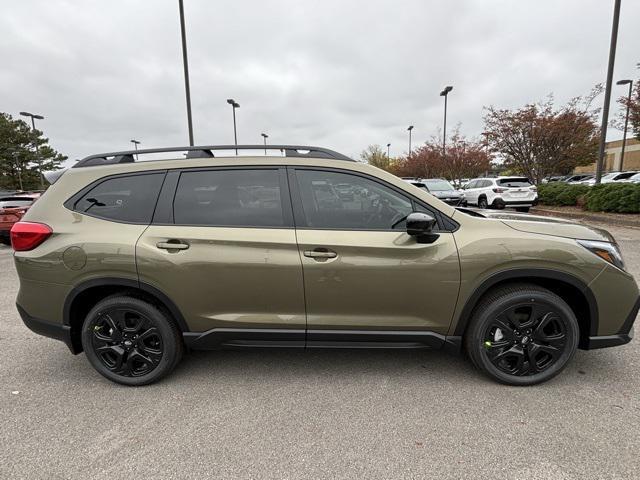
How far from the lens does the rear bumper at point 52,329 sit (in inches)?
107

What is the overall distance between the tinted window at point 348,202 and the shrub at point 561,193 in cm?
1442

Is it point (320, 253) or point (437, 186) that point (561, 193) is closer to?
point (437, 186)

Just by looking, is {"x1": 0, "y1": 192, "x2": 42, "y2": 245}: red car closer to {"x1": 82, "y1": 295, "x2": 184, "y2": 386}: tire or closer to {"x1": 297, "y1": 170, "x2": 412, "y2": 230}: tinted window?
{"x1": 82, "y1": 295, "x2": 184, "y2": 386}: tire

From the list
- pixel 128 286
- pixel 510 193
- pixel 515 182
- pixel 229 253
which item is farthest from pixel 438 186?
pixel 128 286

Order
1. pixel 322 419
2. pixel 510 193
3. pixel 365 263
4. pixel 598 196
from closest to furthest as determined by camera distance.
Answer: pixel 322 419, pixel 365 263, pixel 598 196, pixel 510 193

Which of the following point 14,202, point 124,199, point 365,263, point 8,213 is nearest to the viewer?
point 365,263

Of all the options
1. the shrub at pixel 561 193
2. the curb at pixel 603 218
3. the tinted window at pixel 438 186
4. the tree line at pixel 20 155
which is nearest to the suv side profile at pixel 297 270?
the curb at pixel 603 218

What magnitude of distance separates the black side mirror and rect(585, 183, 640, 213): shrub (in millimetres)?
12342

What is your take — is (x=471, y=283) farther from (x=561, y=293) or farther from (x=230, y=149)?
(x=230, y=149)

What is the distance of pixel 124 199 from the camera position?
8.89ft

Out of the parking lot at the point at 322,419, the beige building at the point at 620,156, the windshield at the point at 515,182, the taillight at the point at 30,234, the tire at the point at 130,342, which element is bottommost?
the parking lot at the point at 322,419

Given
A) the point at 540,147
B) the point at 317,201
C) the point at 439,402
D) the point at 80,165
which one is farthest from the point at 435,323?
the point at 540,147

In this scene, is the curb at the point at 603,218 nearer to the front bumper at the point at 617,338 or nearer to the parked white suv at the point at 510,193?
the parked white suv at the point at 510,193

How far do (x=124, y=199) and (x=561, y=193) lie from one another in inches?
658
